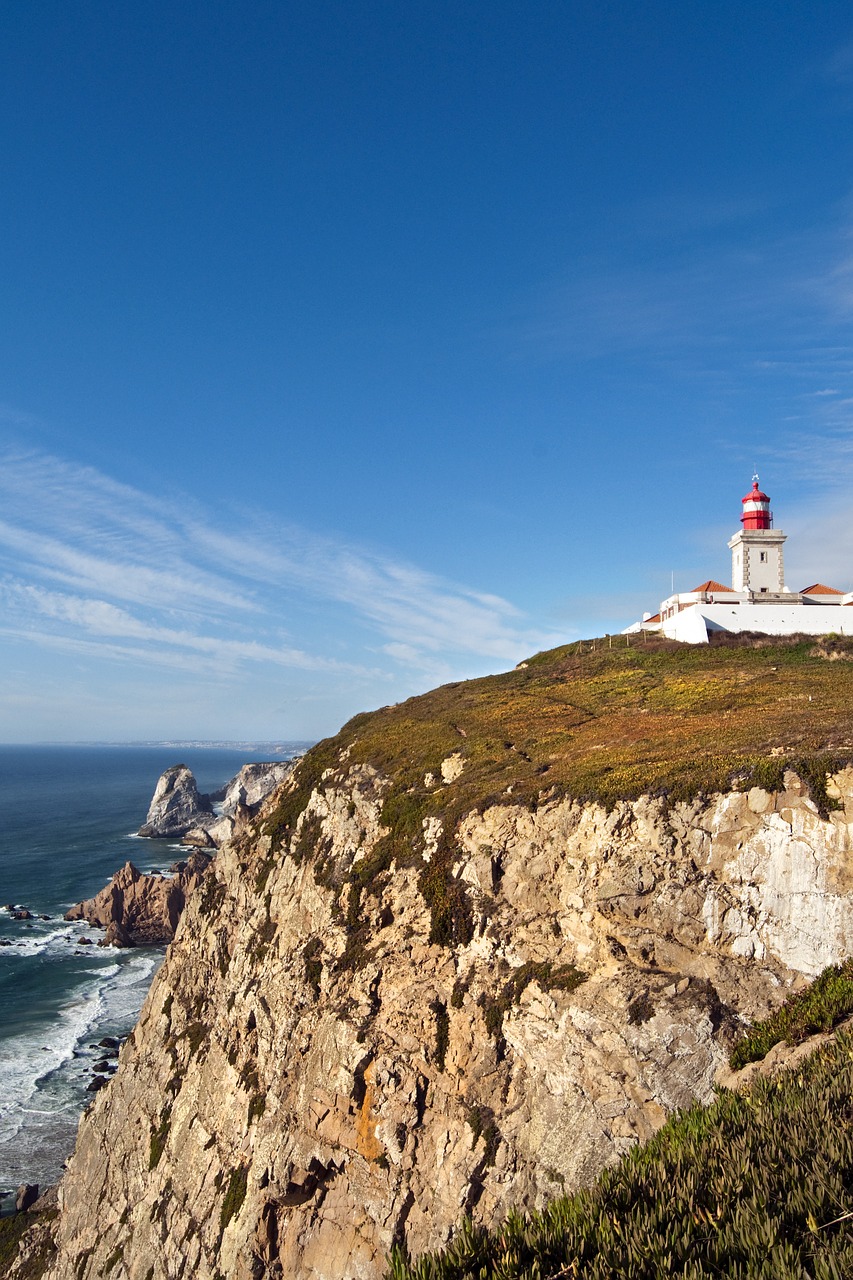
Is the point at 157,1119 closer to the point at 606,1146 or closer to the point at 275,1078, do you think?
the point at 275,1078

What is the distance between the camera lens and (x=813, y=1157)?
374 inches

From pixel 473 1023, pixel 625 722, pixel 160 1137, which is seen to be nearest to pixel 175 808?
pixel 160 1137

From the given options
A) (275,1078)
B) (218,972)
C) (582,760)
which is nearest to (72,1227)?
(218,972)

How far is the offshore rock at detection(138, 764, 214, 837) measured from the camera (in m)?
128

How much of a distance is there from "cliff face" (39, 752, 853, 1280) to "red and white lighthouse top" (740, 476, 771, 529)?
3933 centimetres

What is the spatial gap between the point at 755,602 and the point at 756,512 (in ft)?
25.7

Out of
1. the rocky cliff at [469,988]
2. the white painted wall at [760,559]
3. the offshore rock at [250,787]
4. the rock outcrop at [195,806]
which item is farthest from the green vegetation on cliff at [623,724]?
the offshore rock at [250,787]

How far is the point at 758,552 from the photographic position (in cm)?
5500

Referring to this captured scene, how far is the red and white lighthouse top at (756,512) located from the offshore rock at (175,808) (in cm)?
11026

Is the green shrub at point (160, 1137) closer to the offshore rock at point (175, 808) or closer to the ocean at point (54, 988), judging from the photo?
the ocean at point (54, 988)

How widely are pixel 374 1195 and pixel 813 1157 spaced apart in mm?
14376

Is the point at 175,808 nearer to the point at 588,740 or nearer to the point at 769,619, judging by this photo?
the point at 769,619

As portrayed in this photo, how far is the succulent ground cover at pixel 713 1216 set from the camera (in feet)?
26.3

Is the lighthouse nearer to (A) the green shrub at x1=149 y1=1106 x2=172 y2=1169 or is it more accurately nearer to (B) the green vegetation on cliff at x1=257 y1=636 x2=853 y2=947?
(B) the green vegetation on cliff at x1=257 y1=636 x2=853 y2=947
